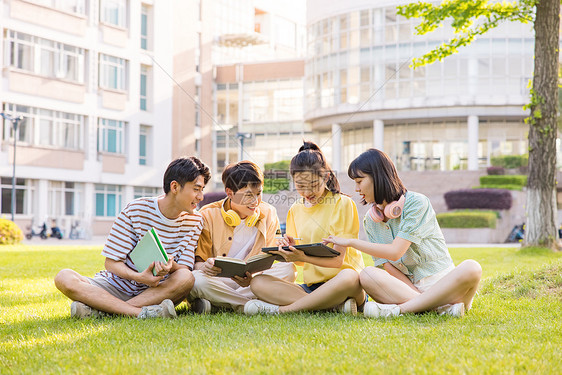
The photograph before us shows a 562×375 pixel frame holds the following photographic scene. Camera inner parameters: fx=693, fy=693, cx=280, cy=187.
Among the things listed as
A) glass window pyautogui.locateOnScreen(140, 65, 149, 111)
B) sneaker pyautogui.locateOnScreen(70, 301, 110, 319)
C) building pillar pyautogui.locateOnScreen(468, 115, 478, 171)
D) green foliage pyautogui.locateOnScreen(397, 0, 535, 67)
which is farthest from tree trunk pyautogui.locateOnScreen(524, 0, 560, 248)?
glass window pyautogui.locateOnScreen(140, 65, 149, 111)

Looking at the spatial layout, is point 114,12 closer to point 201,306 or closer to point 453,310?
point 201,306

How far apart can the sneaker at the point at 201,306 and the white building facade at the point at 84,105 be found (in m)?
22.5

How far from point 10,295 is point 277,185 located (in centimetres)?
683

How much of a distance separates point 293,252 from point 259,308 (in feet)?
2.26

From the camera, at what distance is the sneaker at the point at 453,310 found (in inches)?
192

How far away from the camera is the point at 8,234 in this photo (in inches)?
729

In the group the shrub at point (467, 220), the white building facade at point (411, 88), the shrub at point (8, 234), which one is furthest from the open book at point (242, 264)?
the white building facade at point (411, 88)

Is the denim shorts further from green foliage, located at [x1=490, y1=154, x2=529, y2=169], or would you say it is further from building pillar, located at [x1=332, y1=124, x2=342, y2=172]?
building pillar, located at [x1=332, y1=124, x2=342, y2=172]

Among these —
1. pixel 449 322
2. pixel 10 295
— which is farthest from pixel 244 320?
pixel 10 295

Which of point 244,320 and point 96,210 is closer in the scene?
point 244,320

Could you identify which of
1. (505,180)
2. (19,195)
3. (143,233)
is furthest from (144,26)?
(143,233)

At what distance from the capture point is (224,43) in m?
48.0

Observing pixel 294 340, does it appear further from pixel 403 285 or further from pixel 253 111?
pixel 253 111

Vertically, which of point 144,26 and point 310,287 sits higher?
point 144,26
